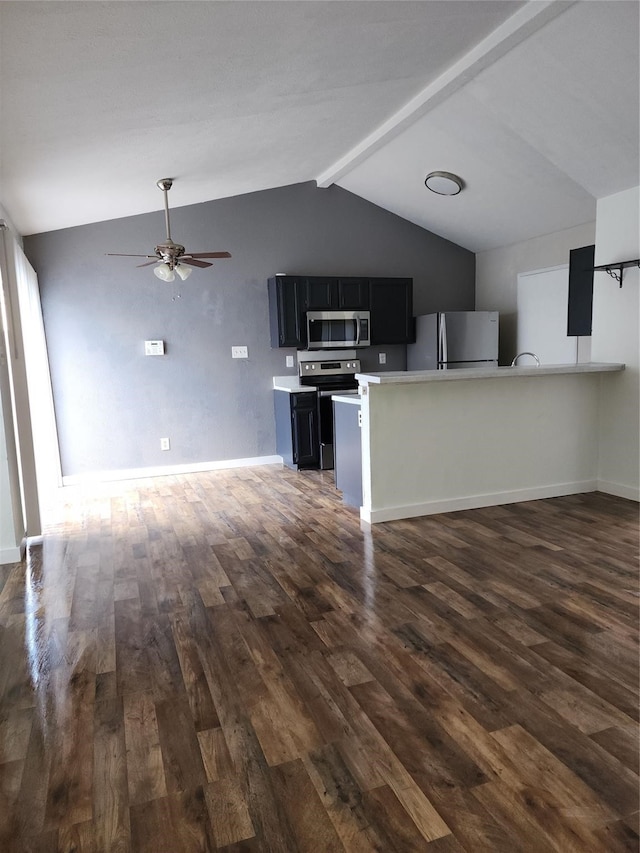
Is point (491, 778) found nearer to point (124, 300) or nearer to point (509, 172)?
point (509, 172)

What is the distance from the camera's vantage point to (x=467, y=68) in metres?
3.43

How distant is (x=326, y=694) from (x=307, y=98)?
3466 millimetres

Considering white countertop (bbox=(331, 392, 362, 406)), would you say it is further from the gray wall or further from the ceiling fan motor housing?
the gray wall

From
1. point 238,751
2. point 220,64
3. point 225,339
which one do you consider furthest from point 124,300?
point 238,751

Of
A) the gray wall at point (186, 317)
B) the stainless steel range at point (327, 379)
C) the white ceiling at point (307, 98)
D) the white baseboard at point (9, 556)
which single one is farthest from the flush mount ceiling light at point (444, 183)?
the white baseboard at point (9, 556)

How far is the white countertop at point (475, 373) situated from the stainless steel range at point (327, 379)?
1779 mm

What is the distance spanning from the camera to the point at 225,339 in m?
5.88

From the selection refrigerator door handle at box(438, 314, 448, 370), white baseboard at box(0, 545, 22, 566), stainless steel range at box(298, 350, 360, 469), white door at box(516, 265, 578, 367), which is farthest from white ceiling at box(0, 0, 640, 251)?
white baseboard at box(0, 545, 22, 566)

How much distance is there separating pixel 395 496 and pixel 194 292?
3.23 metres

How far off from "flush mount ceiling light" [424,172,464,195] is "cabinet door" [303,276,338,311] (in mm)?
1339

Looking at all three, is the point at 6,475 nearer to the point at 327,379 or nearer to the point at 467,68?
the point at 327,379

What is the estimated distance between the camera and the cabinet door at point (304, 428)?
562 centimetres

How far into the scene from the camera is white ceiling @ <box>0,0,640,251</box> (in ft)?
7.79

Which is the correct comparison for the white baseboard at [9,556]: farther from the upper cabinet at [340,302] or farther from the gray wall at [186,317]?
the upper cabinet at [340,302]
